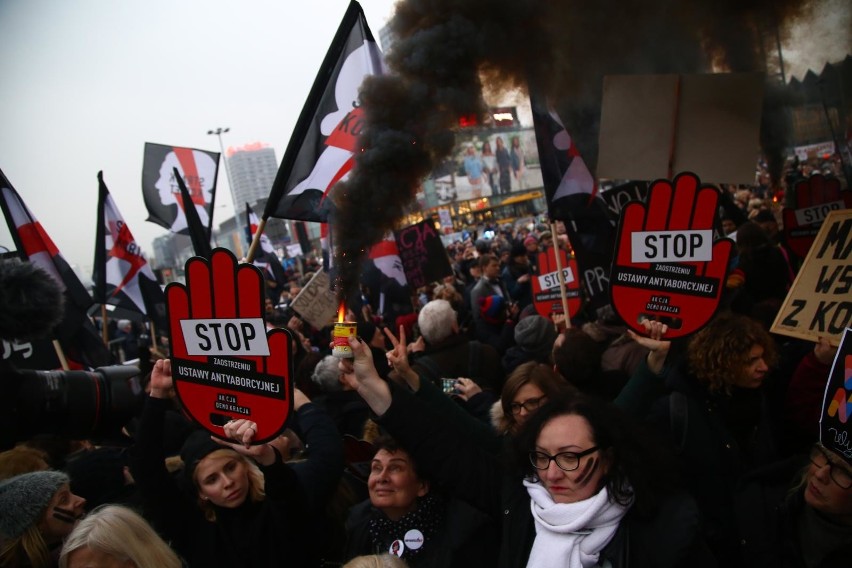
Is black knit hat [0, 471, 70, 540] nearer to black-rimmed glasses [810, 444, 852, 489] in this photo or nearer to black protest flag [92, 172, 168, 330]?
black-rimmed glasses [810, 444, 852, 489]

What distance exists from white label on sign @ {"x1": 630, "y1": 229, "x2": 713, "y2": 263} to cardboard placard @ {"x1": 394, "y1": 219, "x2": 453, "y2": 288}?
4942mm

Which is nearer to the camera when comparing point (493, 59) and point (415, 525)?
point (415, 525)

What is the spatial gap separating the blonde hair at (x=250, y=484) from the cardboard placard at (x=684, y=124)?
345 cm

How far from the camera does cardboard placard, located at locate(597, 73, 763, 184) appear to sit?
4758 mm

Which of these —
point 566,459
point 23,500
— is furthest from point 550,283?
point 23,500

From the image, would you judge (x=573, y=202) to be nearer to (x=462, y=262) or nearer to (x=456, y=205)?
(x=462, y=262)

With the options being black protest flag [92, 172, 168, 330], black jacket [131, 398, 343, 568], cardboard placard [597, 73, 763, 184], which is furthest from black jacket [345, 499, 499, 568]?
black protest flag [92, 172, 168, 330]

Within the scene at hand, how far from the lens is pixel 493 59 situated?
4.39 meters

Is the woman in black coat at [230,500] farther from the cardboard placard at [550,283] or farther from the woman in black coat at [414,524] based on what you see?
the cardboard placard at [550,283]

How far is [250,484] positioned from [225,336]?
0.64 meters

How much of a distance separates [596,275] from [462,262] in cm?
891

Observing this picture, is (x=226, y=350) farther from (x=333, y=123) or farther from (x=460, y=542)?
(x=333, y=123)

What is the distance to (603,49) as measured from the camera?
17.1 feet

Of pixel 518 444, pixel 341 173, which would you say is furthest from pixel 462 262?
pixel 518 444
